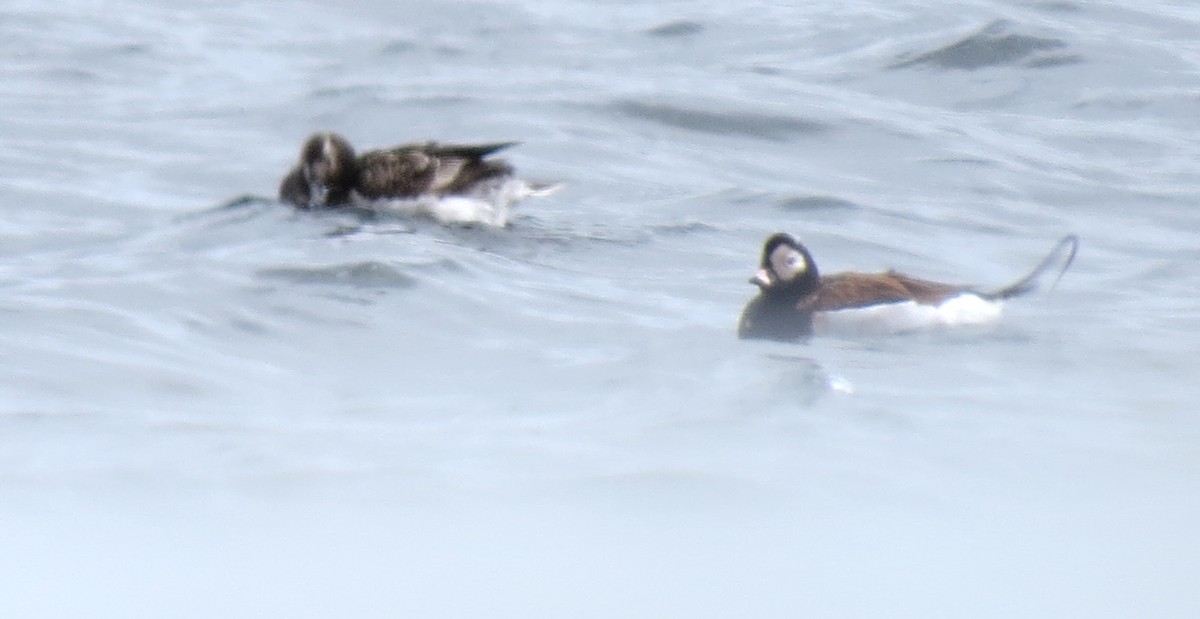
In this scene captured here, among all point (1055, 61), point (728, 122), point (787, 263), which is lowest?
point (787, 263)

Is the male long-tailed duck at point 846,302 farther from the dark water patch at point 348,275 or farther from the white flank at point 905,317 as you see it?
the dark water patch at point 348,275

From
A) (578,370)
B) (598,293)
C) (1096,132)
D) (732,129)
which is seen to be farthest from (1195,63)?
(578,370)

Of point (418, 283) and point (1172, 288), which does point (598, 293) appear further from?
point (1172, 288)

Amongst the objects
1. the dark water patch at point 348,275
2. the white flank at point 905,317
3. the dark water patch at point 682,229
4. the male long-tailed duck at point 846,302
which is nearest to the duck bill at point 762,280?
the male long-tailed duck at point 846,302

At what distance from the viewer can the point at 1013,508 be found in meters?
6.51

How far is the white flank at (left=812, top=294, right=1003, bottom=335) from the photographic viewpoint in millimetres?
10281

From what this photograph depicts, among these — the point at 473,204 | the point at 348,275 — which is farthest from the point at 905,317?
the point at 473,204

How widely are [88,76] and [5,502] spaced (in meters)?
11.9

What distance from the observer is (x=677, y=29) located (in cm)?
2002

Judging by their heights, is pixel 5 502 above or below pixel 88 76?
below

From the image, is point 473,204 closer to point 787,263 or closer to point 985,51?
point 787,263

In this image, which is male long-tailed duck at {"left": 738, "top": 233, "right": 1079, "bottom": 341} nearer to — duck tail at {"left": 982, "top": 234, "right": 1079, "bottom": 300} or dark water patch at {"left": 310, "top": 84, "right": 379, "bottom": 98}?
duck tail at {"left": 982, "top": 234, "right": 1079, "bottom": 300}

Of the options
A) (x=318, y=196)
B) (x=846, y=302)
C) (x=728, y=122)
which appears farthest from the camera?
(x=728, y=122)

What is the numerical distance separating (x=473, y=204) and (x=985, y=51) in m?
7.23
